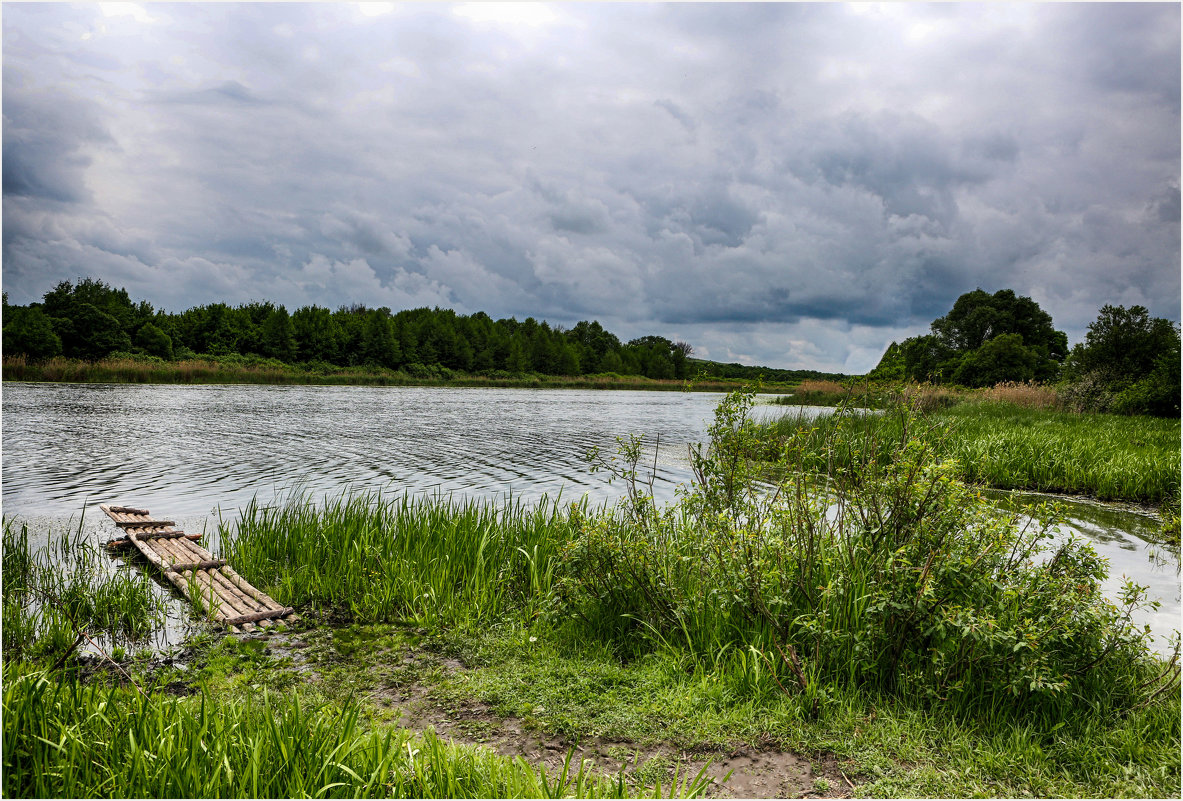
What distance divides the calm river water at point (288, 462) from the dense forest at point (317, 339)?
10304 mm

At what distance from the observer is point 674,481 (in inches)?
575

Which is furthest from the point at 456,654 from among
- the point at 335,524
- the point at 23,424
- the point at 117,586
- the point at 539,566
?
the point at 23,424

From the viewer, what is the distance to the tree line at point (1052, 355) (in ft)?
77.5

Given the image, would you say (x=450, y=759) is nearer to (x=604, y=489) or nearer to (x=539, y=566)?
(x=539, y=566)

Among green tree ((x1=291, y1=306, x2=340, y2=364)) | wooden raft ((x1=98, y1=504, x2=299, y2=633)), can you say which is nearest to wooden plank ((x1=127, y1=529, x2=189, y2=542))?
wooden raft ((x1=98, y1=504, x2=299, y2=633))

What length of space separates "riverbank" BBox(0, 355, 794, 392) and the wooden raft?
15.7 ft

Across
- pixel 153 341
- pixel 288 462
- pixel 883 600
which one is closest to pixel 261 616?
pixel 883 600

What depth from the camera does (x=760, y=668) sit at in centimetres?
397

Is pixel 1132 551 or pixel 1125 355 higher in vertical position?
pixel 1125 355

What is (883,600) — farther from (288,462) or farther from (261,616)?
(288,462)

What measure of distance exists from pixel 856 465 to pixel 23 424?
26.6 metres

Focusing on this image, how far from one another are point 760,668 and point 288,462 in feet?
47.7

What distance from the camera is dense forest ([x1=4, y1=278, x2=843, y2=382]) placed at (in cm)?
4653

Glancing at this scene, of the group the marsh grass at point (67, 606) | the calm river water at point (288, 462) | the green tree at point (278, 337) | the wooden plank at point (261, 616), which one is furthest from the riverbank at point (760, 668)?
the green tree at point (278, 337)
